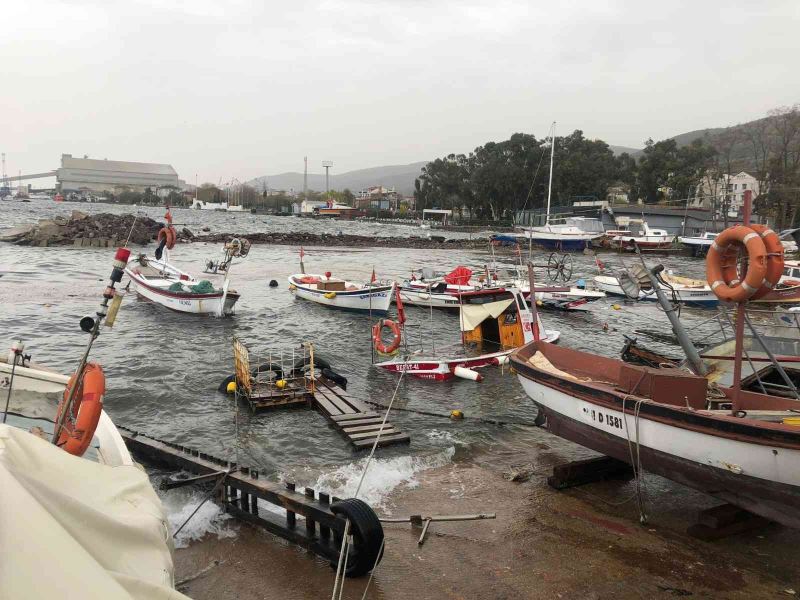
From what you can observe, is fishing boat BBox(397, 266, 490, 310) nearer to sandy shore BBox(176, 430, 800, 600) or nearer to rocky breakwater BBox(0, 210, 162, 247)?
sandy shore BBox(176, 430, 800, 600)

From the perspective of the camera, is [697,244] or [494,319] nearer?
[494,319]

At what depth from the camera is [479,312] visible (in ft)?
62.6

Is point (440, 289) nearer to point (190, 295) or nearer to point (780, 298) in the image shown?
point (190, 295)

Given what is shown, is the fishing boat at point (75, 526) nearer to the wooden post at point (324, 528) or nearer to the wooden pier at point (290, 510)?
the wooden pier at point (290, 510)

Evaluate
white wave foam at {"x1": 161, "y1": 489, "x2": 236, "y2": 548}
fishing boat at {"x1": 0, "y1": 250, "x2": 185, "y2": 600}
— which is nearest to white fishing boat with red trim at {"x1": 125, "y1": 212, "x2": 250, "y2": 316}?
white wave foam at {"x1": 161, "y1": 489, "x2": 236, "y2": 548}

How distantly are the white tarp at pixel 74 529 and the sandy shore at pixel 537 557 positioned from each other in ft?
7.77

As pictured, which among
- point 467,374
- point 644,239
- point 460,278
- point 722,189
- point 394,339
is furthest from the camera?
point 722,189

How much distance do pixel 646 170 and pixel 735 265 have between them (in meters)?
88.5

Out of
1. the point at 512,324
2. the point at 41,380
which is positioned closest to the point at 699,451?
the point at 41,380

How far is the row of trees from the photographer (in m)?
68.6

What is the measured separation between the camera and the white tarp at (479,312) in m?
18.8

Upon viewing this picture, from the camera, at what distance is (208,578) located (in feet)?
23.3

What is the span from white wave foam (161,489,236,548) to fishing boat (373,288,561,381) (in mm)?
8110

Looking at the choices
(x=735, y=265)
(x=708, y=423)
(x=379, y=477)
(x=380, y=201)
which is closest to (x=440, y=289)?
(x=379, y=477)
